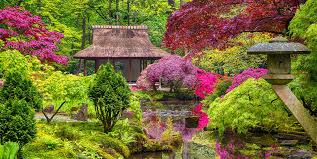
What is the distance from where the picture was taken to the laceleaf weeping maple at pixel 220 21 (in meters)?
10.1

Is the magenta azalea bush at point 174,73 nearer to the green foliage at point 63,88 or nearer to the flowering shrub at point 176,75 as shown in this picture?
the flowering shrub at point 176,75

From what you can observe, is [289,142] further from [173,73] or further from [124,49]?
[124,49]

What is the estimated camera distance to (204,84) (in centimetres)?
3058

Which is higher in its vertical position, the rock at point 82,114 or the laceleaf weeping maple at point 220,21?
the laceleaf weeping maple at point 220,21

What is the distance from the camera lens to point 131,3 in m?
41.3

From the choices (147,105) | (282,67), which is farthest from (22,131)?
(147,105)

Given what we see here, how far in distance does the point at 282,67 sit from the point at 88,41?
39.4 meters

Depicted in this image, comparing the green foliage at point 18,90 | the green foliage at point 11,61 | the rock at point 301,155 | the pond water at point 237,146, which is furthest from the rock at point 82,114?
the rock at point 301,155

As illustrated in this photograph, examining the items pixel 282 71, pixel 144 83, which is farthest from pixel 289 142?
pixel 144 83

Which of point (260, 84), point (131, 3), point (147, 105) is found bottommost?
point (147, 105)

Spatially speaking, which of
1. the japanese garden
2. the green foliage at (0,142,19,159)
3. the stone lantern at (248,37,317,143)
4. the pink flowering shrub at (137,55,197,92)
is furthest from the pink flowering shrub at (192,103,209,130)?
the green foliage at (0,142,19,159)

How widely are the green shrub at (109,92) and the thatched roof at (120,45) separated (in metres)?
21.4

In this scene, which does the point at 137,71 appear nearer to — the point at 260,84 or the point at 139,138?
the point at 139,138

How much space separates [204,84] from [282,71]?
23.5 metres
